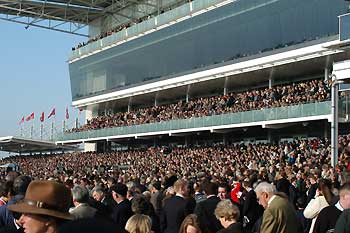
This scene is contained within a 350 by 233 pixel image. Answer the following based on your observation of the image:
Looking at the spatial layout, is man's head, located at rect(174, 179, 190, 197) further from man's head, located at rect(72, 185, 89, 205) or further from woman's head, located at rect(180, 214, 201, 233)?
woman's head, located at rect(180, 214, 201, 233)

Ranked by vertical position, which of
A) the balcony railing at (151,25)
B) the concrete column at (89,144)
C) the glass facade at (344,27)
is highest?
the balcony railing at (151,25)

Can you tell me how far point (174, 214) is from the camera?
26.7 feet

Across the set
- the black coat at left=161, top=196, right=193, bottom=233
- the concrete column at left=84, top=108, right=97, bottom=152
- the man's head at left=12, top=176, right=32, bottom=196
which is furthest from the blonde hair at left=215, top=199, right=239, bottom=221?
the concrete column at left=84, top=108, right=97, bottom=152

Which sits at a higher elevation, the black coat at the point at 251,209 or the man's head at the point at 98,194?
the man's head at the point at 98,194

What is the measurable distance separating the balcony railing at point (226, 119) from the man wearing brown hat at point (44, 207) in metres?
27.3

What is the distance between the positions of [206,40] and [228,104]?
16.0ft

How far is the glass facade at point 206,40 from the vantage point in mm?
33438

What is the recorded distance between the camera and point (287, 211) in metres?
6.66

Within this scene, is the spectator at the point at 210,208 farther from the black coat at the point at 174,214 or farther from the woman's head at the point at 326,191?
the woman's head at the point at 326,191

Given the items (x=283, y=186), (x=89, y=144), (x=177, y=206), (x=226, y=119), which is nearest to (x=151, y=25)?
(x=226, y=119)

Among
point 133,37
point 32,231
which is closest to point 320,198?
point 32,231

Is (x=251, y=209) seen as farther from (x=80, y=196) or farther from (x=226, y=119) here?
(x=226, y=119)

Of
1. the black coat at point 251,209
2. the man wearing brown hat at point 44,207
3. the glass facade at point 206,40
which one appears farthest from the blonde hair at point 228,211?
the glass facade at point 206,40

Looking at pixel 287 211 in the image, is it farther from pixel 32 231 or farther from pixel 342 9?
pixel 342 9
